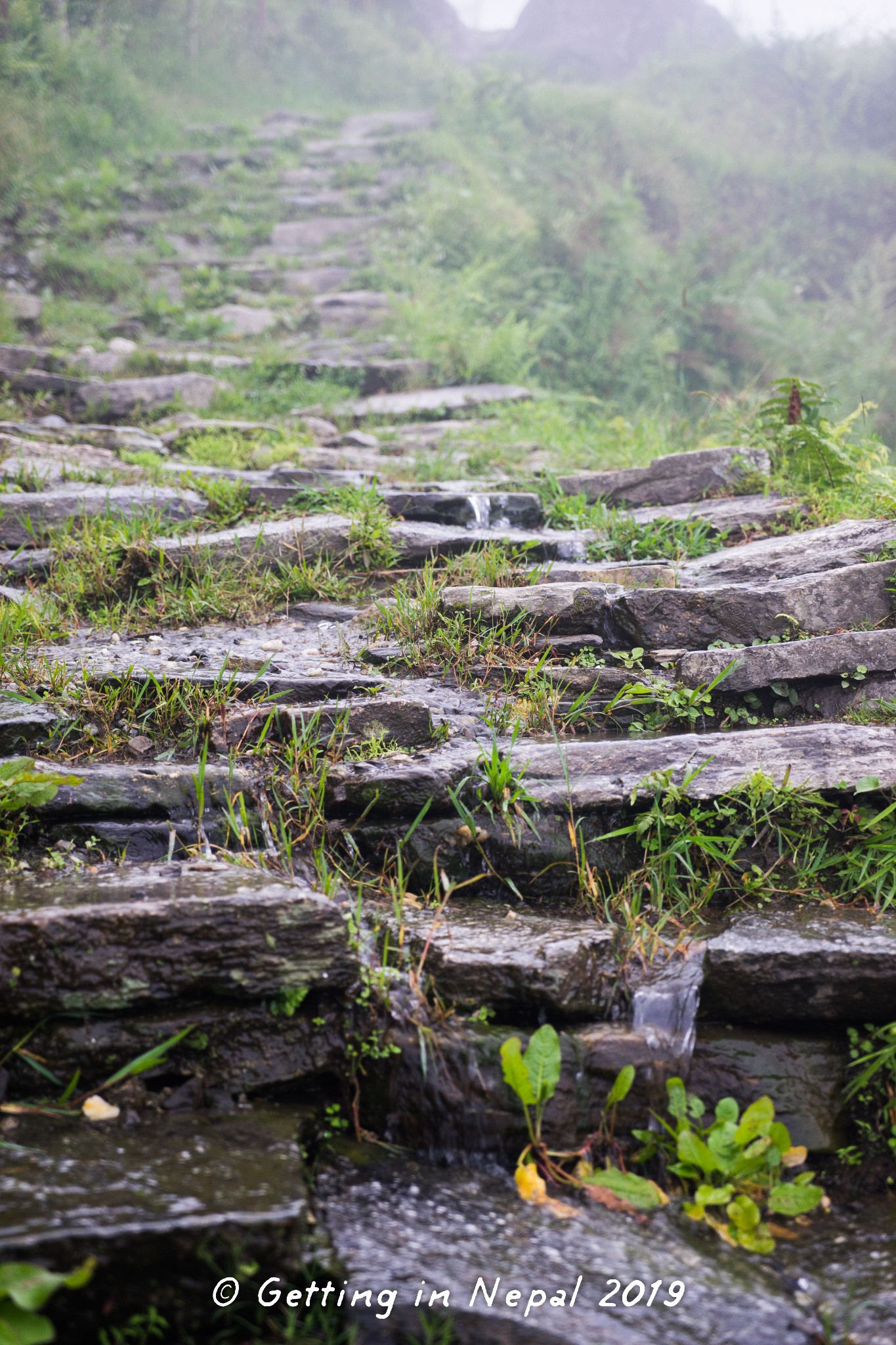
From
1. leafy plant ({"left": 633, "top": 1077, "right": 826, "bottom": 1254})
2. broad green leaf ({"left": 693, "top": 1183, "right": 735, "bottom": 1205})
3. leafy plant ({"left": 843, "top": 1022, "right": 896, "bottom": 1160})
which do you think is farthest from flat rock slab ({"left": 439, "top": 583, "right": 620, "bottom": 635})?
broad green leaf ({"left": 693, "top": 1183, "right": 735, "bottom": 1205})

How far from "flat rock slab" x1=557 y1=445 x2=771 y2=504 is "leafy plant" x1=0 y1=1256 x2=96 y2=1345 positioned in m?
5.77

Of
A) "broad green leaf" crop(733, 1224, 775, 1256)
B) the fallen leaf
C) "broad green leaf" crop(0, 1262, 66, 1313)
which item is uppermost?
"broad green leaf" crop(0, 1262, 66, 1313)

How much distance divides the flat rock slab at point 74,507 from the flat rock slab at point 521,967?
13.0 ft

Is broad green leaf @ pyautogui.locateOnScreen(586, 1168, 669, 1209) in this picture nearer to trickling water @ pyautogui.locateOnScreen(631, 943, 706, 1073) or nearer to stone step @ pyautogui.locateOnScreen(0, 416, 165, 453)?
trickling water @ pyautogui.locateOnScreen(631, 943, 706, 1073)

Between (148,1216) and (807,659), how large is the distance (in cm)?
342

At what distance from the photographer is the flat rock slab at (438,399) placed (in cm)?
992

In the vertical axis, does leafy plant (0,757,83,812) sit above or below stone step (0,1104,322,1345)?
above

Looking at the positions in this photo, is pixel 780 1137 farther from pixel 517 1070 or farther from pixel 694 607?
pixel 694 607

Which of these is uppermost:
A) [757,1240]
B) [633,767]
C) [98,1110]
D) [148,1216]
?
[633,767]

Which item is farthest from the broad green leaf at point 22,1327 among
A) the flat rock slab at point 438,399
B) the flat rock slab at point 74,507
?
the flat rock slab at point 438,399

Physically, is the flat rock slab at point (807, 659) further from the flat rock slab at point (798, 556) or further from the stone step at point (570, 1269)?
the stone step at point (570, 1269)

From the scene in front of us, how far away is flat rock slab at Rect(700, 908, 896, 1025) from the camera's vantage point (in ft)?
9.19

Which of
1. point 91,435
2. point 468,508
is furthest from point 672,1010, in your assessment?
point 91,435

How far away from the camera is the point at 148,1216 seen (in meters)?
1.90
